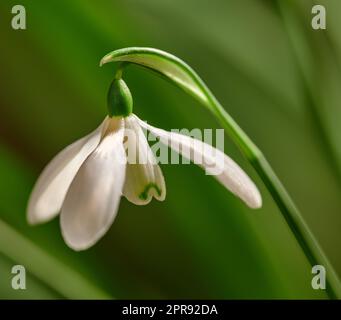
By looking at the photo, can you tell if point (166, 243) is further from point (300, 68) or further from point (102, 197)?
point (102, 197)

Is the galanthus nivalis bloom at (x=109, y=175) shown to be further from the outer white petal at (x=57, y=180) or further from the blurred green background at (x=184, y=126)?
the blurred green background at (x=184, y=126)

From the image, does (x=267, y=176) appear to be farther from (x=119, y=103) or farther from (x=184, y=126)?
(x=184, y=126)

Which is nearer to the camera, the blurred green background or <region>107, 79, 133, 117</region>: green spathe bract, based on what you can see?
<region>107, 79, 133, 117</region>: green spathe bract

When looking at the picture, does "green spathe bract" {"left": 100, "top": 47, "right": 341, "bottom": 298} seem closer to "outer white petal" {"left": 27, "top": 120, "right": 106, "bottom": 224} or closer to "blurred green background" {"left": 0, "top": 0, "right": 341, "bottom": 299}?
"outer white petal" {"left": 27, "top": 120, "right": 106, "bottom": 224}

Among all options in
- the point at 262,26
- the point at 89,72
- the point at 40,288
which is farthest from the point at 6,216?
the point at 262,26

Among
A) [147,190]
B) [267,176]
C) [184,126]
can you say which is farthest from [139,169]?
[184,126]

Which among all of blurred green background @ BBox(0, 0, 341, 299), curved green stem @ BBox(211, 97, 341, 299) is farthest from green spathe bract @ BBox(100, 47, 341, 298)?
blurred green background @ BBox(0, 0, 341, 299)

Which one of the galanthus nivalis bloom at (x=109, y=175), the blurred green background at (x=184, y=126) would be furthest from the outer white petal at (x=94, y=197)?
the blurred green background at (x=184, y=126)
